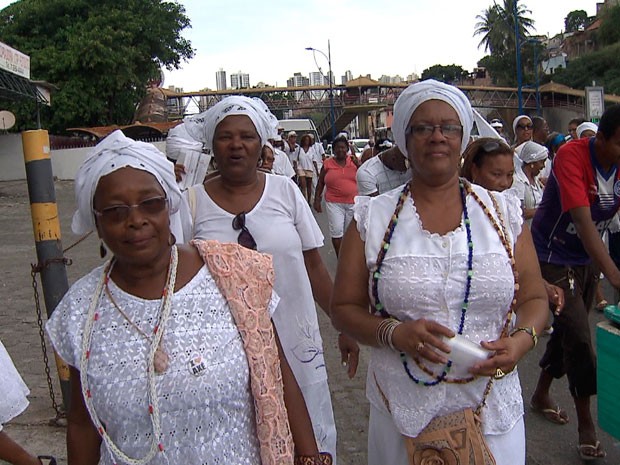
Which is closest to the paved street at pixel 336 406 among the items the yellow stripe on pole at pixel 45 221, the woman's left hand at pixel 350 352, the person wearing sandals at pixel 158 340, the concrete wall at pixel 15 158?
the woman's left hand at pixel 350 352

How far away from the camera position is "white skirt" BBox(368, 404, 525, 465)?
2.37 metres

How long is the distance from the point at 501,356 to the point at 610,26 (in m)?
63.3

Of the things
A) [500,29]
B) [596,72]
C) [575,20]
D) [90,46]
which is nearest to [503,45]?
[500,29]

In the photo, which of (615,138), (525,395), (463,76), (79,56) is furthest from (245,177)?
(463,76)

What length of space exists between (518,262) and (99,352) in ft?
4.70

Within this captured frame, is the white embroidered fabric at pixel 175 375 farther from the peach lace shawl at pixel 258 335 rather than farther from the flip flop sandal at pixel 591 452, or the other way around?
the flip flop sandal at pixel 591 452

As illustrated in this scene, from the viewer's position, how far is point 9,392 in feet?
8.14

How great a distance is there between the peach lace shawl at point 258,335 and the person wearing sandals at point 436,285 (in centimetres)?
43

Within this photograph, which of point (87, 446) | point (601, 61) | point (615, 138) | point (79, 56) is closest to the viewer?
point (87, 446)

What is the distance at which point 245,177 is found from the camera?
10.8ft

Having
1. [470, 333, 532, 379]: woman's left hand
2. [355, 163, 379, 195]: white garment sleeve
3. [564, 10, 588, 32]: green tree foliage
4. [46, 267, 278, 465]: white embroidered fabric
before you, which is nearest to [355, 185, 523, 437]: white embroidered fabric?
[470, 333, 532, 379]: woman's left hand

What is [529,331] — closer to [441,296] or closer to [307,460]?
[441,296]

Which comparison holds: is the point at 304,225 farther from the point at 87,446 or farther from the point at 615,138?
the point at 615,138

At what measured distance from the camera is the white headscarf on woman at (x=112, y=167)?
6.58 feet
